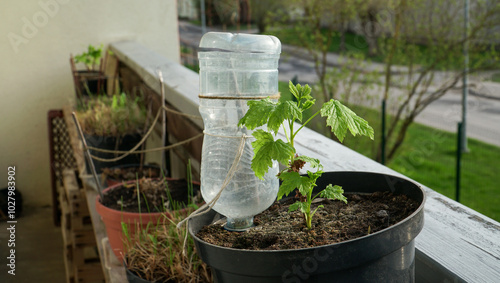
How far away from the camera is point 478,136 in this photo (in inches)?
343

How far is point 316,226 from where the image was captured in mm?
875

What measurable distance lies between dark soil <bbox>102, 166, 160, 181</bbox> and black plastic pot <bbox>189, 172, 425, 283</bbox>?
1493mm

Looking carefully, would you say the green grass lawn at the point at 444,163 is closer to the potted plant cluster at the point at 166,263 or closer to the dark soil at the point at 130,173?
the dark soil at the point at 130,173

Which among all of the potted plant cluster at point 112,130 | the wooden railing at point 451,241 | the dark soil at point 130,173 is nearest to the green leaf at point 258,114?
the wooden railing at point 451,241

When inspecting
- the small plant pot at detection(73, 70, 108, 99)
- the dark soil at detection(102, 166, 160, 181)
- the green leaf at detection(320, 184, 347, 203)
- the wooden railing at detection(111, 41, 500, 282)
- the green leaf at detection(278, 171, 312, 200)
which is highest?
the green leaf at detection(278, 171, 312, 200)

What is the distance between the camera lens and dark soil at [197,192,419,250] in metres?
0.82

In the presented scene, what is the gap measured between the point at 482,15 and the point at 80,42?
191 inches

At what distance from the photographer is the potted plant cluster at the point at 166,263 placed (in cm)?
125

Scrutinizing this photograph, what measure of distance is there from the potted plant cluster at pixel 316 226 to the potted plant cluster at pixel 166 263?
1.06 ft

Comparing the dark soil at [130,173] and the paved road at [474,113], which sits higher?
the dark soil at [130,173]

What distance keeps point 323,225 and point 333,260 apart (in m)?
0.17

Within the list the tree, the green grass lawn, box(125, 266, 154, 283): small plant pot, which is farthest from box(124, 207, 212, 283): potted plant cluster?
the tree

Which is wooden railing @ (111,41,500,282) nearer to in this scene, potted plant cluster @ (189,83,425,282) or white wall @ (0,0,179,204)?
potted plant cluster @ (189,83,425,282)

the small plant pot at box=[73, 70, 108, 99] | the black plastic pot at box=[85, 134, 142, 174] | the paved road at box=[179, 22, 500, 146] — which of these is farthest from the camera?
the paved road at box=[179, 22, 500, 146]
